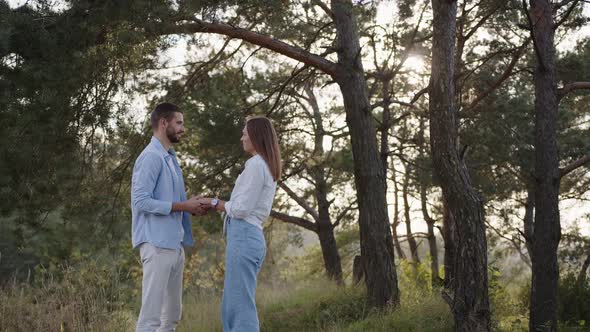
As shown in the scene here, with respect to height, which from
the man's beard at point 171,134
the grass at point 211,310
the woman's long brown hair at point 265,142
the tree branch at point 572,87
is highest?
the tree branch at point 572,87

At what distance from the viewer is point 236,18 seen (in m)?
9.04

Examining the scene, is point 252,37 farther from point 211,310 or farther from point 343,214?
point 343,214

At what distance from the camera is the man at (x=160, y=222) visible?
14.4 feet

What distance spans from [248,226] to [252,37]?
442 cm

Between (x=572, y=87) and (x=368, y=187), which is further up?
(x=572, y=87)

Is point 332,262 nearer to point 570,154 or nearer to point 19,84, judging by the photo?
point 570,154

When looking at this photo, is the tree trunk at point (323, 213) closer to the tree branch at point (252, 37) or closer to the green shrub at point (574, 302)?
the green shrub at point (574, 302)

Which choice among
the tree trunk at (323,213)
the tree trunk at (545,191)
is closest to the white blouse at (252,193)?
the tree trunk at (545,191)

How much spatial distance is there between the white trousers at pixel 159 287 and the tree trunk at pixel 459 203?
10.8 ft

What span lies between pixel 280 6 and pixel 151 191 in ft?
15.5

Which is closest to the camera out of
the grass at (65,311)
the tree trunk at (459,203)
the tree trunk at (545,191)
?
the grass at (65,311)

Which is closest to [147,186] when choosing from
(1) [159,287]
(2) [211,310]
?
(1) [159,287]

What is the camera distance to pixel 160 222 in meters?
4.47

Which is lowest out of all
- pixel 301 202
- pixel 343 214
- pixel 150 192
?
pixel 150 192
